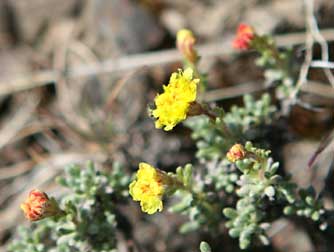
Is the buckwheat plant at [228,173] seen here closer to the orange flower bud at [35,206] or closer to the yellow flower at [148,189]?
the yellow flower at [148,189]

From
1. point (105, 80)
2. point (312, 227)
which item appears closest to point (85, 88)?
point (105, 80)

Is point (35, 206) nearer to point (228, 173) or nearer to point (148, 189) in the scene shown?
point (148, 189)

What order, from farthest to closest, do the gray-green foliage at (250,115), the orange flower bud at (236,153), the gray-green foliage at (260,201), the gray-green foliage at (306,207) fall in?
1. the gray-green foliage at (250,115)
2. the gray-green foliage at (306,207)
3. the gray-green foliage at (260,201)
4. the orange flower bud at (236,153)

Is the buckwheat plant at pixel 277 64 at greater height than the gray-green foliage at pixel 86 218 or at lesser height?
greater

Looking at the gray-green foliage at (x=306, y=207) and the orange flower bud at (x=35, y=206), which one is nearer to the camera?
the orange flower bud at (x=35, y=206)

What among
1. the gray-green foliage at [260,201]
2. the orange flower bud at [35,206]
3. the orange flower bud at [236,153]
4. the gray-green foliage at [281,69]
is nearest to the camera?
the orange flower bud at [236,153]

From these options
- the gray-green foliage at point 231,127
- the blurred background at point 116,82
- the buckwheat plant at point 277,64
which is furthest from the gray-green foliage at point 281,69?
the blurred background at point 116,82

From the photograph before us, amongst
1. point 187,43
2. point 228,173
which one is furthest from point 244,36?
point 228,173
